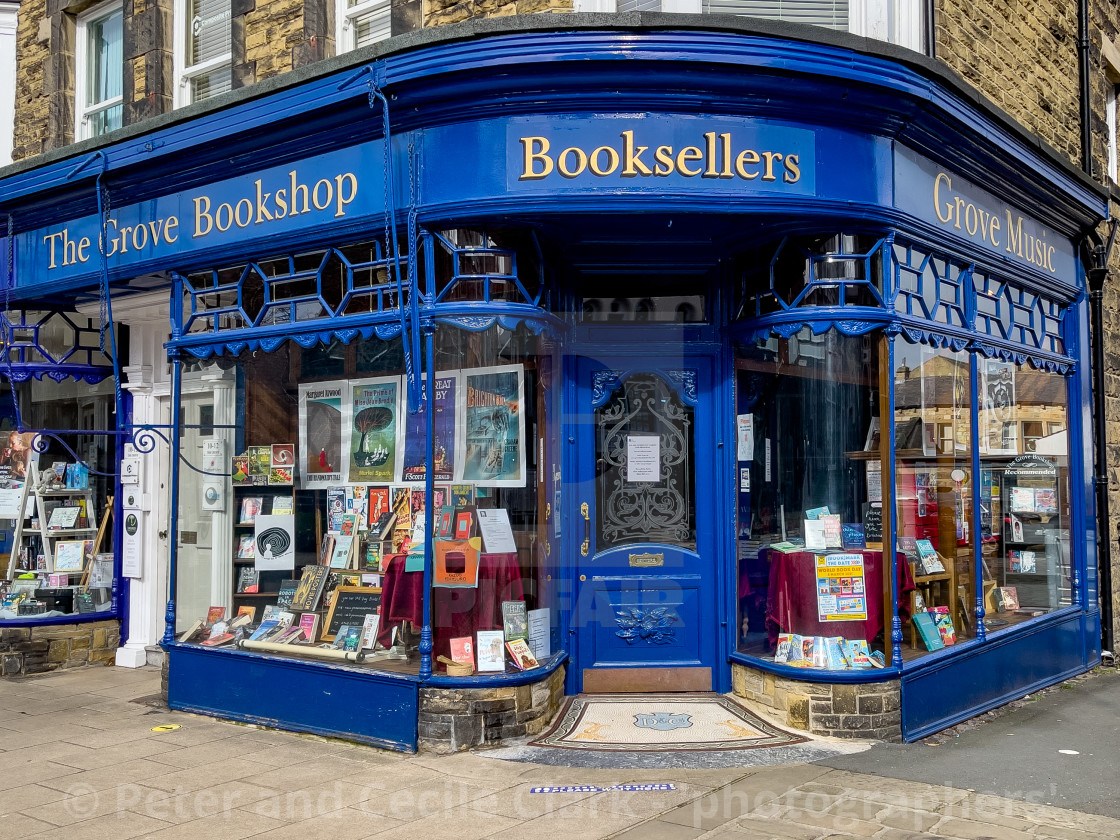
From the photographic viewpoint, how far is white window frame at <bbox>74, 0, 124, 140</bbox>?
9797mm

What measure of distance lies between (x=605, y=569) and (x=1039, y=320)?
459cm

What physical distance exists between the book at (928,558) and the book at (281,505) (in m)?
4.51

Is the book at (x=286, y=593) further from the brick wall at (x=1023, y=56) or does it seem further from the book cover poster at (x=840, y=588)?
the brick wall at (x=1023, y=56)

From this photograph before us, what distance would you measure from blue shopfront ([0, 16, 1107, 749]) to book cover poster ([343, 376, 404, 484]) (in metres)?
0.03

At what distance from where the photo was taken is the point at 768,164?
6.25 meters

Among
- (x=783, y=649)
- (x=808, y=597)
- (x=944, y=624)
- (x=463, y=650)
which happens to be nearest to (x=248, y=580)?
(x=463, y=650)

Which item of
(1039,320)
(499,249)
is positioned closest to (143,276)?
(499,249)

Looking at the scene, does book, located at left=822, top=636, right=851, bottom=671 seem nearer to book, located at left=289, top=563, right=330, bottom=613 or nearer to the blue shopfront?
the blue shopfront

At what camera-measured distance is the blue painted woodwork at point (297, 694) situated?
6340 mm

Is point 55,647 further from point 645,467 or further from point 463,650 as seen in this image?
point 645,467

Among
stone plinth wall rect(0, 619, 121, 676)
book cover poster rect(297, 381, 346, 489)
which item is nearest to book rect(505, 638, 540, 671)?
book cover poster rect(297, 381, 346, 489)

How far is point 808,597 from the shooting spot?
6.82m

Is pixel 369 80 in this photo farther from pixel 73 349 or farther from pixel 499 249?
pixel 73 349

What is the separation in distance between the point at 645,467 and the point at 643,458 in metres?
0.06
